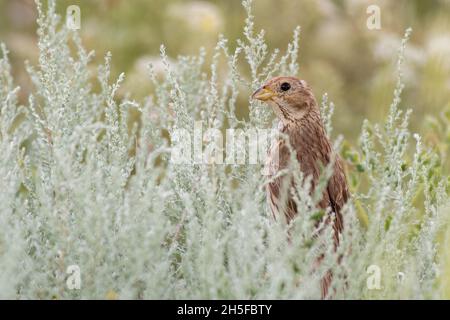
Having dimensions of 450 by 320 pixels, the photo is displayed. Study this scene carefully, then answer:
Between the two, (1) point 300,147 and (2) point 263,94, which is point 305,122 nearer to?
(1) point 300,147

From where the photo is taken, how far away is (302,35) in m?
5.80

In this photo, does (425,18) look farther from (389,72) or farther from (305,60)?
(389,72)

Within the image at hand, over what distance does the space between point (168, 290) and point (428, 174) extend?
1226 mm

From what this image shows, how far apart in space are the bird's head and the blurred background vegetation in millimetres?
1588

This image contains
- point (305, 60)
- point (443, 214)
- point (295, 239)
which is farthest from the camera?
point (305, 60)

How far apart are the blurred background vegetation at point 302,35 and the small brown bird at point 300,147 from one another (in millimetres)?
1593

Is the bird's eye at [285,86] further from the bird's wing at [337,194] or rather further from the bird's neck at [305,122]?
the bird's wing at [337,194]

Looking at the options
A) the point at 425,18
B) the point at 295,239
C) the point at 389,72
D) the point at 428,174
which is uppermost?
the point at 425,18

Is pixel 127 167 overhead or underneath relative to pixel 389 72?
underneath

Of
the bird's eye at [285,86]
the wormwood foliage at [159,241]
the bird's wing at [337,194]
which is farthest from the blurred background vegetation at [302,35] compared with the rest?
the wormwood foliage at [159,241]

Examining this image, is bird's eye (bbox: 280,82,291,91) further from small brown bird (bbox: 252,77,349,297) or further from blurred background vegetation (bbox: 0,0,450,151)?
blurred background vegetation (bbox: 0,0,450,151)

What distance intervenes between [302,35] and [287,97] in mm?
2560
